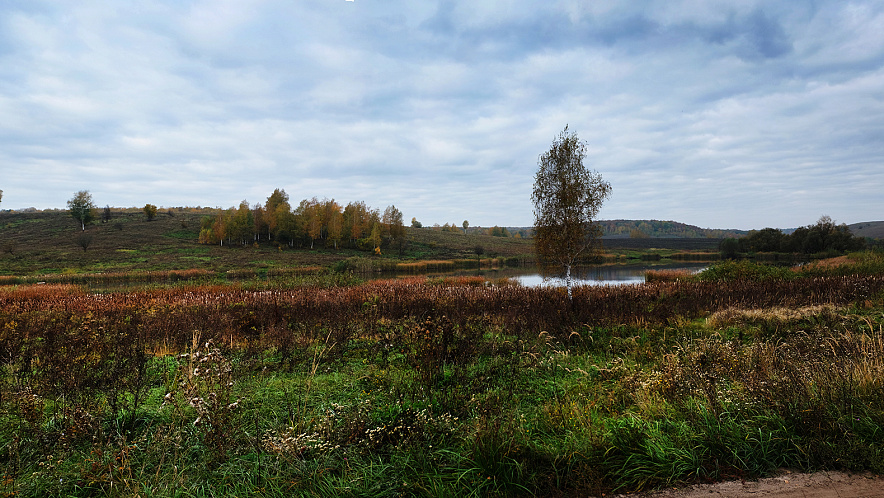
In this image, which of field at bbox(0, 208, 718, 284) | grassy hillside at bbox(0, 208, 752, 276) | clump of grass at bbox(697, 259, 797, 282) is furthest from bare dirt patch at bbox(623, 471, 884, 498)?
grassy hillside at bbox(0, 208, 752, 276)

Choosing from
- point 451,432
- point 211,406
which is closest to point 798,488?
point 451,432

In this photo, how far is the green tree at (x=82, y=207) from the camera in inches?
3071

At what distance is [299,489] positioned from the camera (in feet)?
10.4

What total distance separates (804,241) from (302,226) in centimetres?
7453

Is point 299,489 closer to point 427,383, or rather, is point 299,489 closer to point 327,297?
point 427,383

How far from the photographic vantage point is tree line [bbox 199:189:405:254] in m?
73.6

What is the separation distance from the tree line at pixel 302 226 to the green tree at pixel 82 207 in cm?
2172

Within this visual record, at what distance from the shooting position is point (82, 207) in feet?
257

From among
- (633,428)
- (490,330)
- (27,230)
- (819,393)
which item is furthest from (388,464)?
(27,230)

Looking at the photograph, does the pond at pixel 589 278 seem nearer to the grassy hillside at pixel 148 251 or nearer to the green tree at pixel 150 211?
the grassy hillside at pixel 148 251

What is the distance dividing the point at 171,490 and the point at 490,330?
7.03m

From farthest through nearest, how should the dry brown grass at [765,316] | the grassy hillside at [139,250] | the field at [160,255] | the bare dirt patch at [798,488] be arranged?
the grassy hillside at [139,250] → the field at [160,255] → the dry brown grass at [765,316] → the bare dirt patch at [798,488]

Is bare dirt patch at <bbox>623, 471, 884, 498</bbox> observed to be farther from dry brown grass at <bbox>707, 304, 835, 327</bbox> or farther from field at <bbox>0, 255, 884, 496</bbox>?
dry brown grass at <bbox>707, 304, 835, 327</bbox>

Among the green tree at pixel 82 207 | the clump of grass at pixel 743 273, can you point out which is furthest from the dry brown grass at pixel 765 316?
the green tree at pixel 82 207
